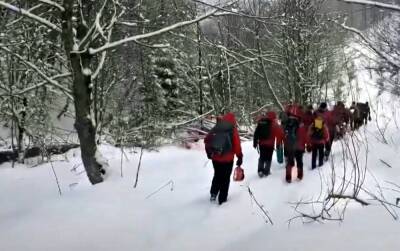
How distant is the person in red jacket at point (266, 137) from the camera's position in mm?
10281

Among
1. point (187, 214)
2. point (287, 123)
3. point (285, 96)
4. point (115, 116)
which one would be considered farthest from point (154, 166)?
point (285, 96)

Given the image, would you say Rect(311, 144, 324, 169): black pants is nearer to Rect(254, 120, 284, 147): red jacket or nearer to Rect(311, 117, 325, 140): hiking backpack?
Rect(311, 117, 325, 140): hiking backpack

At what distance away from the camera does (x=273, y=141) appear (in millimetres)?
10367

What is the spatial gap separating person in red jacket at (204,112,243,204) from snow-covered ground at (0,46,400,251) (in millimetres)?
244

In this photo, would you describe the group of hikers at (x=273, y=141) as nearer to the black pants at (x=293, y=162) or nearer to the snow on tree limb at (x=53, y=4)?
the black pants at (x=293, y=162)

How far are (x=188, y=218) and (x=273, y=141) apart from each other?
3562 mm

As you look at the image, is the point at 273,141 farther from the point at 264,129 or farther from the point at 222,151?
the point at 222,151

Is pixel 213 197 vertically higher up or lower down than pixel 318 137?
lower down

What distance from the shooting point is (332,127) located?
42.5ft

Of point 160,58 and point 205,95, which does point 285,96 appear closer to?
point 205,95

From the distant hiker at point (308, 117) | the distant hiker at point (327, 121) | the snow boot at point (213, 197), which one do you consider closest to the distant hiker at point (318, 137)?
→ the distant hiker at point (327, 121)

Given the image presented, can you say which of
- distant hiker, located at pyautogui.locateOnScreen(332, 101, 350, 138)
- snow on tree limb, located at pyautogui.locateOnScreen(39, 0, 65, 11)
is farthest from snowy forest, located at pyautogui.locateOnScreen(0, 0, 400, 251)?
distant hiker, located at pyautogui.locateOnScreen(332, 101, 350, 138)

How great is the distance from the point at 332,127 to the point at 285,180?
3.60 meters

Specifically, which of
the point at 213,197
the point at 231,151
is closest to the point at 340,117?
the point at 231,151
